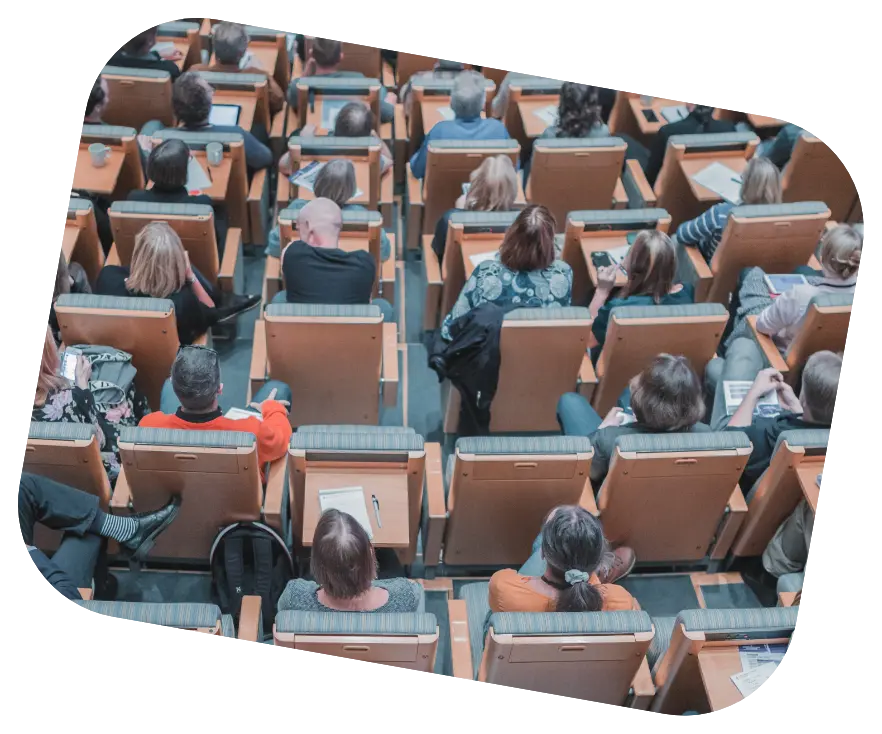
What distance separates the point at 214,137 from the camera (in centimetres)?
458

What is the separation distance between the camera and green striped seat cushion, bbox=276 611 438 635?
2.25 meters

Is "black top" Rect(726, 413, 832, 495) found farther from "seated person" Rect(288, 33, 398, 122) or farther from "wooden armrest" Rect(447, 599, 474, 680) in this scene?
"seated person" Rect(288, 33, 398, 122)

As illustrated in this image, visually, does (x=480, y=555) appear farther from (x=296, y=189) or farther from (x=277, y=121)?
(x=277, y=121)

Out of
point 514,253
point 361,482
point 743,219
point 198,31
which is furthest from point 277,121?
point 361,482

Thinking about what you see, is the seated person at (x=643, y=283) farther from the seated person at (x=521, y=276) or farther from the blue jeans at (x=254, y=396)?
the blue jeans at (x=254, y=396)

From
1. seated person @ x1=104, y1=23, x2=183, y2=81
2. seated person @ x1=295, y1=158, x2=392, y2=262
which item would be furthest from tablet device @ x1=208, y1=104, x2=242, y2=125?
seated person @ x1=295, y1=158, x2=392, y2=262

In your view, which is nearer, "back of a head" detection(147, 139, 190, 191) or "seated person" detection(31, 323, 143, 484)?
"seated person" detection(31, 323, 143, 484)

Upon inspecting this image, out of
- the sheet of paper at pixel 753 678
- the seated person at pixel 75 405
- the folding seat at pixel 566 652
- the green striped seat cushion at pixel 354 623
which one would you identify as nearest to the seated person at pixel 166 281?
the seated person at pixel 75 405

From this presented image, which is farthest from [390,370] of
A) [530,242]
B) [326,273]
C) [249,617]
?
[249,617]

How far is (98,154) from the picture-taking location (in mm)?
4375

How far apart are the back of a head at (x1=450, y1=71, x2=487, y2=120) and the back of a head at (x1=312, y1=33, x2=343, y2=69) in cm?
95

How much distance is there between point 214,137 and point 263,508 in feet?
7.40

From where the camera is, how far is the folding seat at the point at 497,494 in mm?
2861

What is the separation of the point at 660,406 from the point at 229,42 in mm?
3541
